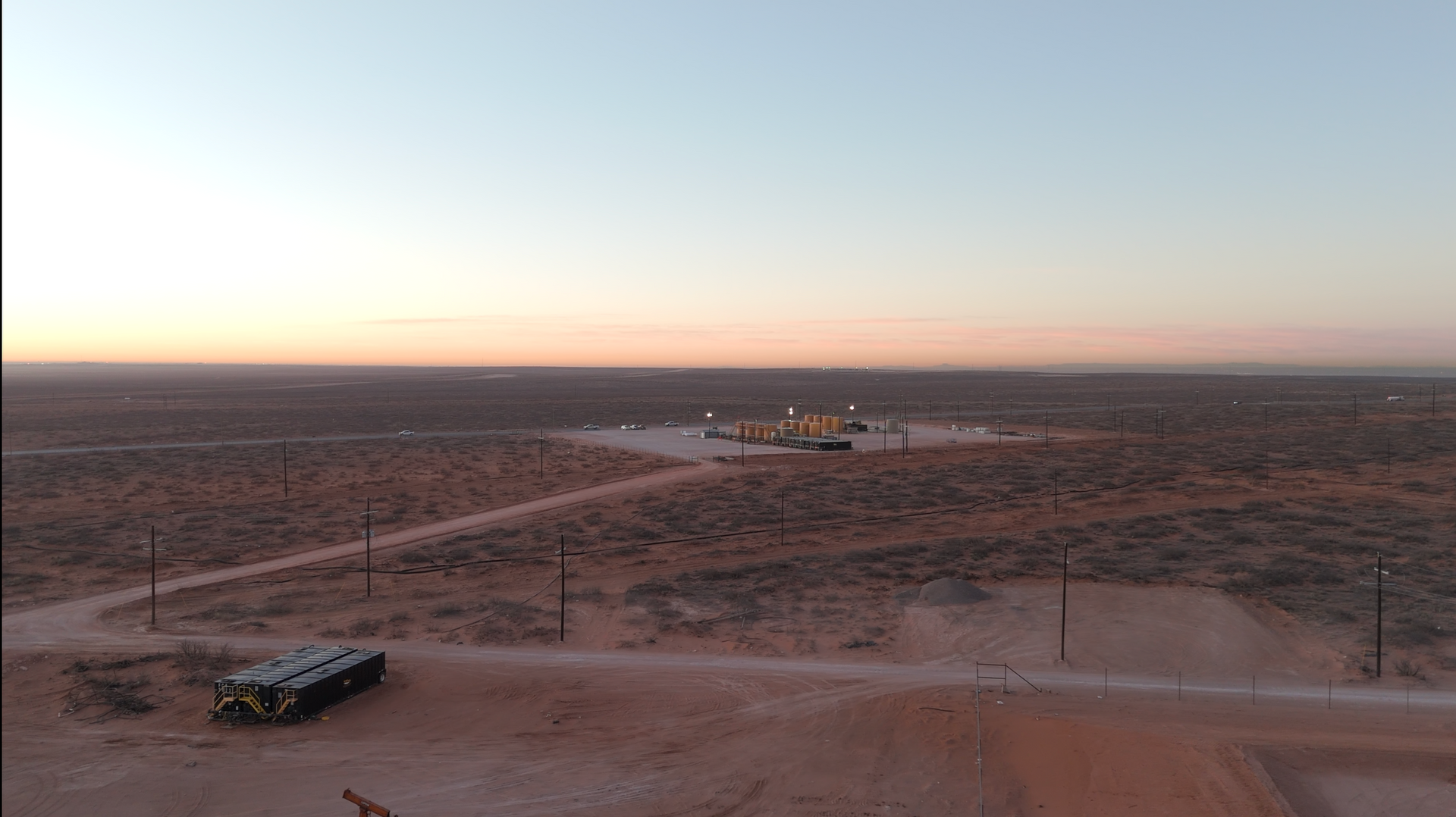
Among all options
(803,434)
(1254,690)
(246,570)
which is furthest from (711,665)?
(803,434)

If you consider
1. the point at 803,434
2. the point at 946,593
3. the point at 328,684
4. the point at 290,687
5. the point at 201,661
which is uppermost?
the point at 803,434

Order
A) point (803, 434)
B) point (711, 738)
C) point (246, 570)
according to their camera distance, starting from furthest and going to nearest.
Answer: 1. point (803, 434)
2. point (246, 570)
3. point (711, 738)

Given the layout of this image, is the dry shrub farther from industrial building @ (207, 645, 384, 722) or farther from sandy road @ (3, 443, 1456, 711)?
sandy road @ (3, 443, 1456, 711)

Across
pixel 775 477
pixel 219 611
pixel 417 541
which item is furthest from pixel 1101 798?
pixel 775 477

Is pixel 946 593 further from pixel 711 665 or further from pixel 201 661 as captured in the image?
pixel 201 661

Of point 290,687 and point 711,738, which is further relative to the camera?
point 290,687

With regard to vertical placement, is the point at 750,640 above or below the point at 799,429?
below

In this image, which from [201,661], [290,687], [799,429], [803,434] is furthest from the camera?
[799,429]

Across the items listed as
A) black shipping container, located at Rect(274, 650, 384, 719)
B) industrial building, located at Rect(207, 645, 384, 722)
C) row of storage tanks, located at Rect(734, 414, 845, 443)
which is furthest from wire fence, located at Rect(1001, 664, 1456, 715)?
row of storage tanks, located at Rect(734, 414, 845, 443)
